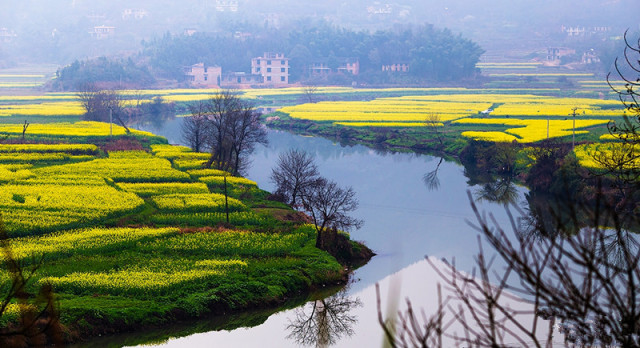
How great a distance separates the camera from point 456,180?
33.2 metres

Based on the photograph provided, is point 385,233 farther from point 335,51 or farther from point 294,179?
point 335,51

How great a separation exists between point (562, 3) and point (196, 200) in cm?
17016

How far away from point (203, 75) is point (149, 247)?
8057 cm

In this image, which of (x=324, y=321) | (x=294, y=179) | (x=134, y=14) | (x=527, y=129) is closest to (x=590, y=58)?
(x=527, y=129)

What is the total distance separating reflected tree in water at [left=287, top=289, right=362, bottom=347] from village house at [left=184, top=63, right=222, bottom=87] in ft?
267

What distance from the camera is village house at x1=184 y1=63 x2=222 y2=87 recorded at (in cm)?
9700

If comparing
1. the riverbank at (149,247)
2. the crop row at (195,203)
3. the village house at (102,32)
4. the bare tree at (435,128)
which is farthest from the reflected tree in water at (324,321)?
the village house at (102,32)

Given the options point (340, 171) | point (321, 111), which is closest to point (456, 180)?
point (340, 171)

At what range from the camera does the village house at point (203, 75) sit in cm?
9700

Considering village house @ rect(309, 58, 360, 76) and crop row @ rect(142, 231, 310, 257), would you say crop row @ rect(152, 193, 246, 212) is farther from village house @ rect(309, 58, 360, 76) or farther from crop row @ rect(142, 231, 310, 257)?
village house @ rect(309, 58, 360, 76)

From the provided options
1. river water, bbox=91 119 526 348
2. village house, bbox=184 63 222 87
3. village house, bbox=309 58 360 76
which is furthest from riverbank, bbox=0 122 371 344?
village house, bbox=309 58 360 76

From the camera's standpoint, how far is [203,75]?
97.6m

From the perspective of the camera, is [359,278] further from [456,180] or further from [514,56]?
[514,56]

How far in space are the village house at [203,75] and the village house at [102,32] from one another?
190 feet
